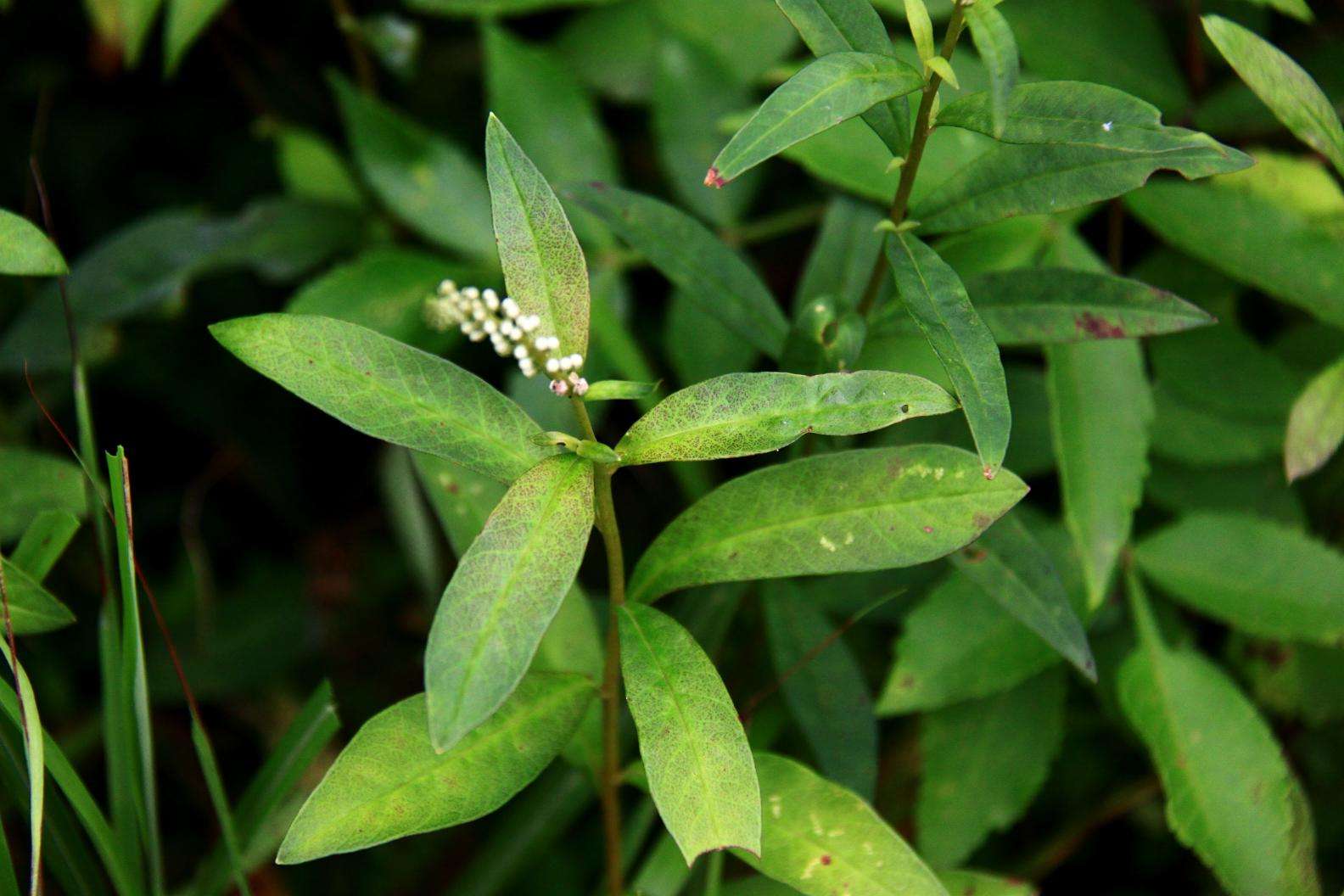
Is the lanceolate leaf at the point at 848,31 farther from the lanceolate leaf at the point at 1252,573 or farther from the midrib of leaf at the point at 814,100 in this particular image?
the lanceolate leaf at the point at 1252,573

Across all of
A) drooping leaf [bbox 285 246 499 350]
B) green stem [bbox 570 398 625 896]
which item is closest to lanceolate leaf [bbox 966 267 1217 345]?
green stem [bbox 570 398 625 896]

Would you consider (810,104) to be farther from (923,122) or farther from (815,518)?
(815,518)

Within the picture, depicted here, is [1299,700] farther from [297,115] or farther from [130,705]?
[297,115]

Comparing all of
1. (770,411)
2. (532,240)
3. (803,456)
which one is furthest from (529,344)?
(803,456)

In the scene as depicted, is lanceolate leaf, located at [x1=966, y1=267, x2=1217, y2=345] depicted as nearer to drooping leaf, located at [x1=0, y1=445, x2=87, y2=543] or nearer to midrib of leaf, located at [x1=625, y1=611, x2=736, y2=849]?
midrib of leaf, located at [x1=625, y1=611, x2=736, y2=849]

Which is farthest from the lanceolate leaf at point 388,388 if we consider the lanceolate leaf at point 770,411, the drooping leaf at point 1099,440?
the drooping leaf at point 1099,440

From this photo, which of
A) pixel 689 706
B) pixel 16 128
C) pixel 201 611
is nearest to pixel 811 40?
pixel 689 706
